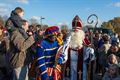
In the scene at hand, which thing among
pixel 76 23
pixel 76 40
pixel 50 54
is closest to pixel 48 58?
pixel 50 54

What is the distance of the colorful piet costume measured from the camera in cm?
737

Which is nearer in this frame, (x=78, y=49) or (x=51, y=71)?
(x=51, y=71)

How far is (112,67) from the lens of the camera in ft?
26.1

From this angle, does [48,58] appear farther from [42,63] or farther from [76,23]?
[76,23]

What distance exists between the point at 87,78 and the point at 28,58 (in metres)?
1.40

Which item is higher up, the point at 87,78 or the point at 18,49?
the point at 18,49

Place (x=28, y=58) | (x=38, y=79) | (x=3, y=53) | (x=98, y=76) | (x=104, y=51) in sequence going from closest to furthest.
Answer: (x=38, y=79) < (x=28, y=58) < (x=3, y=53) < (x=104, y=51) < (x=98, y=76)

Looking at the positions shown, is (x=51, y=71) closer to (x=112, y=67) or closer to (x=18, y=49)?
(x=18, y=49)

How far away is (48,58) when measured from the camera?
7465mm

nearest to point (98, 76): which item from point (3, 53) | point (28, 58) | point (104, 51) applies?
point (104, 51)

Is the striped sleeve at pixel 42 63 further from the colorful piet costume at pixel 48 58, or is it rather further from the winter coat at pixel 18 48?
the winter coat at pixel 18 48

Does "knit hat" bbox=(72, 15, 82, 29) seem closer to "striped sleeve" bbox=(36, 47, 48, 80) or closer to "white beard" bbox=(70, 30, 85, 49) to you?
"white beard" bbox=(70, 30, 85, 49)

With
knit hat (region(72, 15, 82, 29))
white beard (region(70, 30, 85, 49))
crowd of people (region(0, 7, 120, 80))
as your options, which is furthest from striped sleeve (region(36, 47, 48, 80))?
knit hat (region(72, 15, 82, 29))

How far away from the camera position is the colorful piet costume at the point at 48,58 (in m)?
7.37
